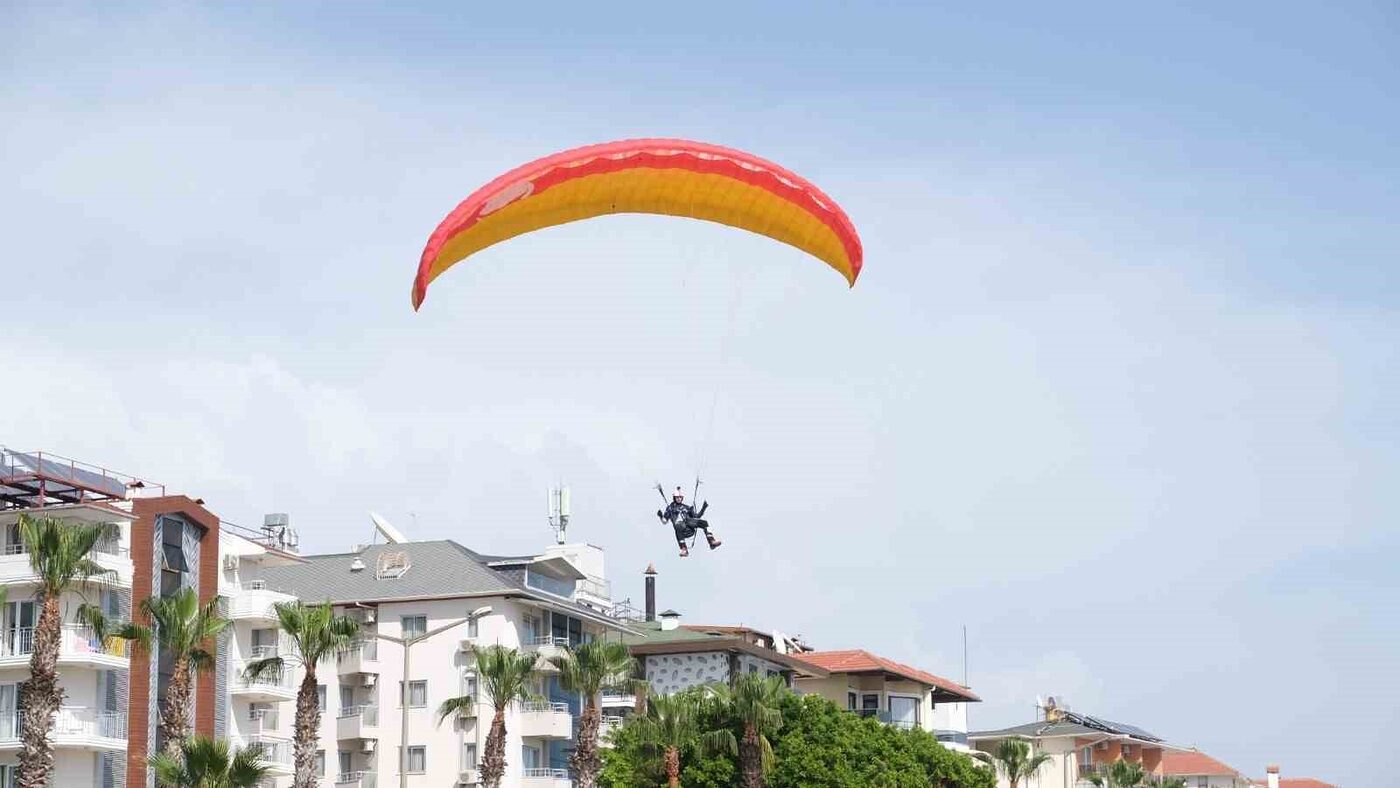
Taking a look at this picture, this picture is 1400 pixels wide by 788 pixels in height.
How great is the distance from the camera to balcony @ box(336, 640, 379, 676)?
7412 cm

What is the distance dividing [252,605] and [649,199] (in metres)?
30.6

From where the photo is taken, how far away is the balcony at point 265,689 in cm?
6575

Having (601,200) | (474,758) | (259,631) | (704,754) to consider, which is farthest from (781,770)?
(601,200)

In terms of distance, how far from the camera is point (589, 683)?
2386 inches

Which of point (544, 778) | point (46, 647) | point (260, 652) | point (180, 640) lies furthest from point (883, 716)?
point (46, 647)

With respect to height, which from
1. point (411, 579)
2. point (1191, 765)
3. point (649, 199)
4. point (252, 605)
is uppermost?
point (649, 199)

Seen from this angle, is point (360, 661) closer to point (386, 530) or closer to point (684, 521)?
point (386, 530)

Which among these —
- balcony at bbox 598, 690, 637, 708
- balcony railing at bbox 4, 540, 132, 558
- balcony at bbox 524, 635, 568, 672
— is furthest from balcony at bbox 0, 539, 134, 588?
balcony at bbox 598, 690, 637, 708

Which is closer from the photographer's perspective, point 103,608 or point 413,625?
point 103,608

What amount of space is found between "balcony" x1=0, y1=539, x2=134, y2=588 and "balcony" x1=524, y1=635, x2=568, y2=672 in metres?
18.5

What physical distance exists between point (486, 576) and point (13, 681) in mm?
21644

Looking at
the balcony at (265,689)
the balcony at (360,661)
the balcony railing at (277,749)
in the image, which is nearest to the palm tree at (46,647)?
the balcony at (265,689)

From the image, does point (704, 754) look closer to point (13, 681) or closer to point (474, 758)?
point (474, 758)

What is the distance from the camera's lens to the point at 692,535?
4531cm
